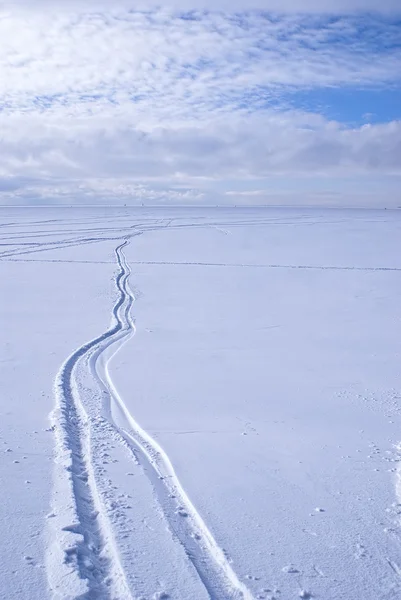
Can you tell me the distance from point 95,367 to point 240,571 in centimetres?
436

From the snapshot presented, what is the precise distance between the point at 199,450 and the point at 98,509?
1.34 metres

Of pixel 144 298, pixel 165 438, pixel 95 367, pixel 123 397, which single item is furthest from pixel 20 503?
pixel 144 298

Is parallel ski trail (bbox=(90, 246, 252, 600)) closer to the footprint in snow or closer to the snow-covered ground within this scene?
the snow-covered ground

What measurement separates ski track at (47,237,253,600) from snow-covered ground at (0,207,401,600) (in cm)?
1

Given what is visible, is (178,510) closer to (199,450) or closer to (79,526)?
(79,526)

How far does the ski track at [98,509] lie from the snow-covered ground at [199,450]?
0.01 m

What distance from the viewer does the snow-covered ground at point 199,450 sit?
3.33 meters

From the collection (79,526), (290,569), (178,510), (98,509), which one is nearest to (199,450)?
Result: (178,510)

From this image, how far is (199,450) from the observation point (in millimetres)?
5043

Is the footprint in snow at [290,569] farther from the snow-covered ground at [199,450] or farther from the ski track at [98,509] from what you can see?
the ski track at [98,509]

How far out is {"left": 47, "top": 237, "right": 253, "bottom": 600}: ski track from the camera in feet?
10.4

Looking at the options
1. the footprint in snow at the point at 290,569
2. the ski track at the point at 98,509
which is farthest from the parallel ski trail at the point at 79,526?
the footprint in snow at the point at 290,569

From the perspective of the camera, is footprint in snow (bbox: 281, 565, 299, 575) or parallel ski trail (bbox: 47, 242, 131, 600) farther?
footprint in snow (bbox: 281, 565, 299, 575)

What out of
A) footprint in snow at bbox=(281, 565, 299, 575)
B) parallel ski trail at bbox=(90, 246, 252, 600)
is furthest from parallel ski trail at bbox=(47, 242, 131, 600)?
footprint in snow at bbox=(281, 565, 299, 575)
